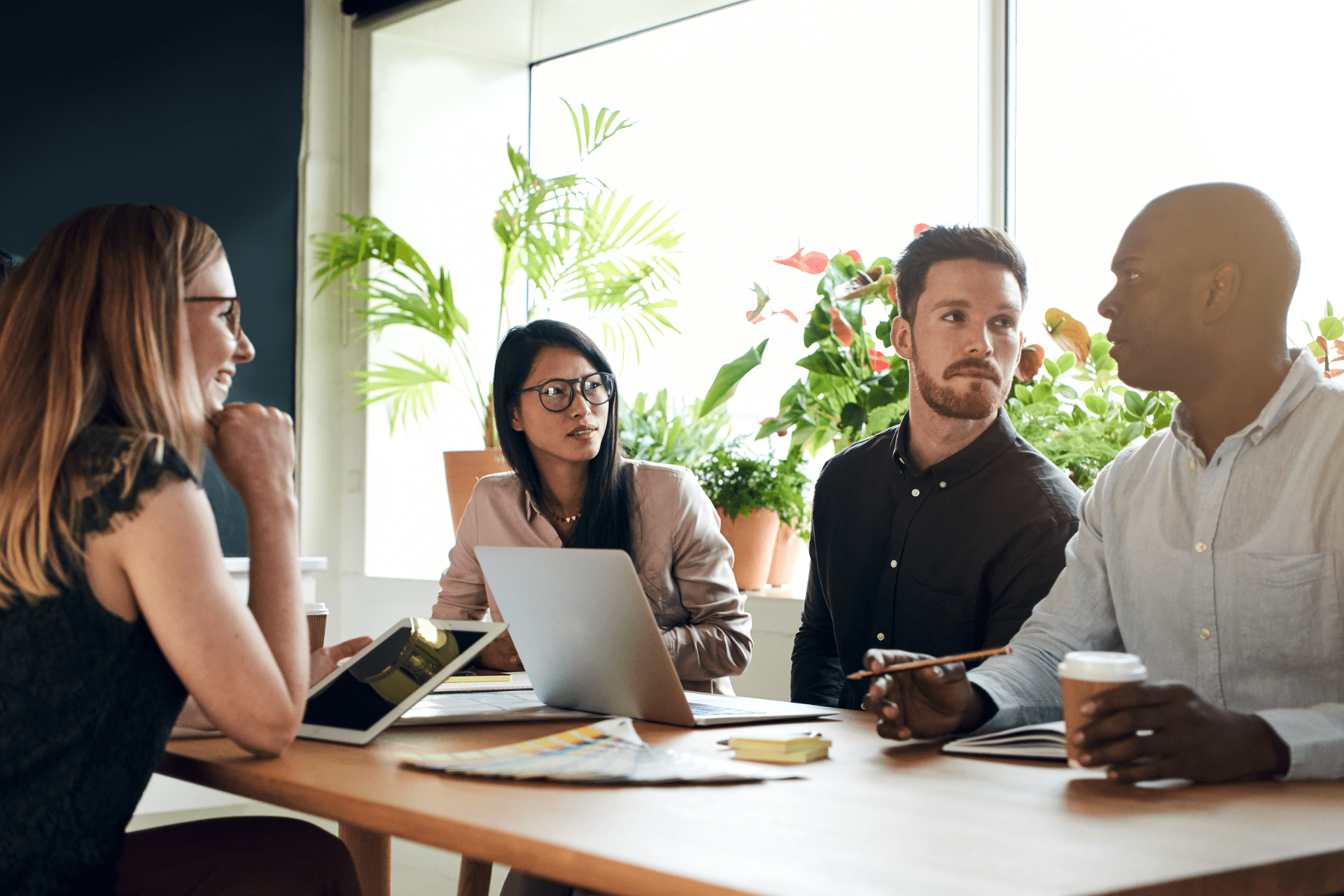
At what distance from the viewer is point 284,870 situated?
1.58 m

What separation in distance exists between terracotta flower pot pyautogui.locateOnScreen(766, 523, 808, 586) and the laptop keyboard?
1.97 meters

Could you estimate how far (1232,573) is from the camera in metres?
1.58

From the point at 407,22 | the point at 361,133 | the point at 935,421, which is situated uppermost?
the point at 407,22

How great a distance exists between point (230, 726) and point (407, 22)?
4.18 meters

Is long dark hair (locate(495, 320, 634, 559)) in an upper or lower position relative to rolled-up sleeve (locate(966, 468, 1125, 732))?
upper

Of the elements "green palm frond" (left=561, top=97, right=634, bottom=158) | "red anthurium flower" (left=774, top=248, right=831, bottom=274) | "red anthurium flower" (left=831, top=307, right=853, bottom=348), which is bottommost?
"red anthurium flower" (left=831, top=307, right=853, bottom=348)

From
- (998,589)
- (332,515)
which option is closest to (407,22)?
(332,515)

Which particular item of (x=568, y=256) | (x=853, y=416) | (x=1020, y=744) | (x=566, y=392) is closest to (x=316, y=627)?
(x=566, y=392)

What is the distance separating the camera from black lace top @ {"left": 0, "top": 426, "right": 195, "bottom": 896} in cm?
121

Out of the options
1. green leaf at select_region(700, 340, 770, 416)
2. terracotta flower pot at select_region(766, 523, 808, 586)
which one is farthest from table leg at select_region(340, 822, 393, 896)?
green leaf at select_region(700, 340, 770, 416)

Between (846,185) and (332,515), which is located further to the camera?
(332,515)

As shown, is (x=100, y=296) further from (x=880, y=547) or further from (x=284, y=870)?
(x=880, y=547)

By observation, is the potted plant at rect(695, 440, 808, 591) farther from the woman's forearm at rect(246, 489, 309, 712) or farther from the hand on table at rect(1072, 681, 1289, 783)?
the hand on table at rect(1072, 681, 1289, 783)

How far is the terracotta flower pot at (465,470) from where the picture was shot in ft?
14.0
